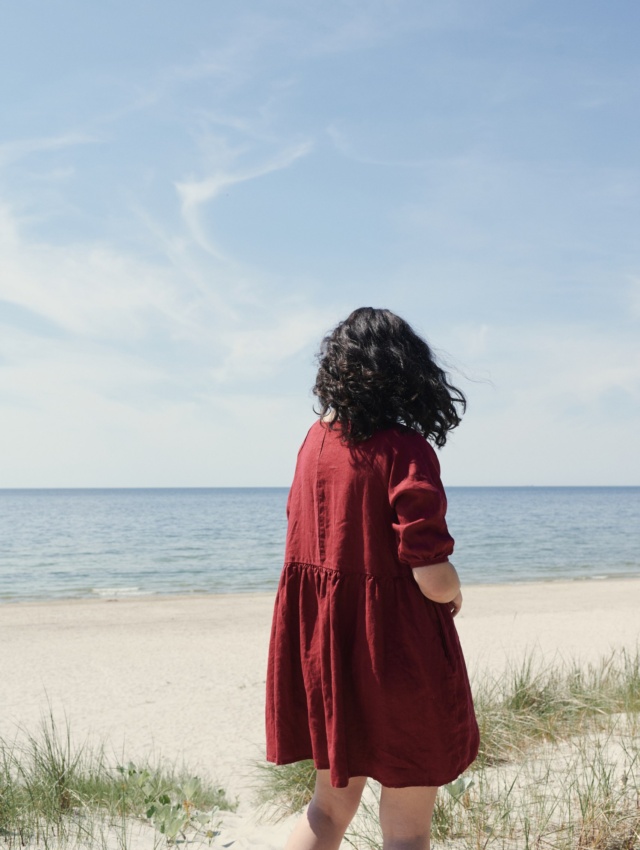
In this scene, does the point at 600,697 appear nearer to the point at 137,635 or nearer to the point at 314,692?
the point at 314,692

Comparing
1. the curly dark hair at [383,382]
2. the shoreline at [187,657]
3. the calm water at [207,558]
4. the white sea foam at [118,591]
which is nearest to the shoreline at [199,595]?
the white sea foam at [118,591]

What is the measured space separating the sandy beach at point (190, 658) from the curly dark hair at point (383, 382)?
83.1 inches

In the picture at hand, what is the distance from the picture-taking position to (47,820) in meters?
2.93

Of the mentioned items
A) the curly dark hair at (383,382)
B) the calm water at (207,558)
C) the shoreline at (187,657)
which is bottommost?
the calm water at (207,558)

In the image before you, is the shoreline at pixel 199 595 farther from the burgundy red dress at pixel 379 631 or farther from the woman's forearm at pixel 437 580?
the woman's forearm at pixel 437 580

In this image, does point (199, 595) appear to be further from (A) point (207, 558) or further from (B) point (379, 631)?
(B) point (379, 631)

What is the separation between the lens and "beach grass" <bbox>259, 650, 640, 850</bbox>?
2662 mm

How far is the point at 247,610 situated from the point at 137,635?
3.38m

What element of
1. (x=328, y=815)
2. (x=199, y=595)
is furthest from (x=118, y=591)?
(x=328, y=815)

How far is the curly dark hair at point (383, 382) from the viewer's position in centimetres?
198

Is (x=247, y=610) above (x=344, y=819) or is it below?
below

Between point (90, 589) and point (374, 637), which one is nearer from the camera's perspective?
point (374, 637)

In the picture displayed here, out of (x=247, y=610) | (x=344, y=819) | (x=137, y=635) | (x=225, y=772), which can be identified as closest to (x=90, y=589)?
(x=247, y=610)

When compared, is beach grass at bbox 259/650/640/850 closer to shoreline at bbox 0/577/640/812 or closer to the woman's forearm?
shoreline at bbox 0/577/640/812
